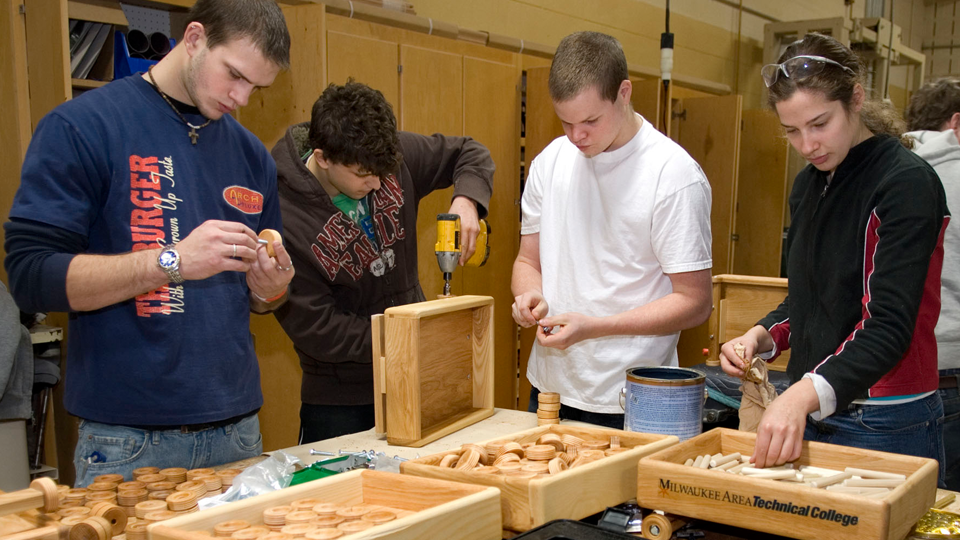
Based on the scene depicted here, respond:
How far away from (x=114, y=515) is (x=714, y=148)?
4769 millimetres

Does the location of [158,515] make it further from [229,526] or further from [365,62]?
[365,62]

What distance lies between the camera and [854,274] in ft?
4.62

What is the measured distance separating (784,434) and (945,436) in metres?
1.18

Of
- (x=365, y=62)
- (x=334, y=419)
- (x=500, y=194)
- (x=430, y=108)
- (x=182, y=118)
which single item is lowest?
(x=334, y=419)

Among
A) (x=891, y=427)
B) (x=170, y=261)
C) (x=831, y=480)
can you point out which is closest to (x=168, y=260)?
(x=170, y=261)

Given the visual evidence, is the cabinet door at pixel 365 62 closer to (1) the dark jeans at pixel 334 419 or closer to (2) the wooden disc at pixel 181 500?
(1) the dark jeans at pixel 334 419

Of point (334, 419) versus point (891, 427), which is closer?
point (891, 427)

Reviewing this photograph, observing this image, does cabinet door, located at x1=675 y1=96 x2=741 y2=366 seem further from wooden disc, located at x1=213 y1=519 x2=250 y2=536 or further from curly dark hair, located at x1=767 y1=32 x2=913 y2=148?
wooden disc, located at x1=213 y1=519 x2=250 y2=536

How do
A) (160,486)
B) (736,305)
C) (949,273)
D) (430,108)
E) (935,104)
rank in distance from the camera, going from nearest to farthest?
1. (160,486)
2. (949,273)
3. (935,104)
4. (736,305)
5. (430,108)

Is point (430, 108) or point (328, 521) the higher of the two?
point (430, 108)

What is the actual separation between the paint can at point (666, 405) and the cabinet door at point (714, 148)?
3.66m

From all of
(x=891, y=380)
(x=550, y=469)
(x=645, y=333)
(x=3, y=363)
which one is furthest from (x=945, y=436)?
(x=3, y=363)

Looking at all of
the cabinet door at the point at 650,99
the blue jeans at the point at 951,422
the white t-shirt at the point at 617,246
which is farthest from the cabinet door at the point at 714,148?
the white t-shirt at the point at 617,246

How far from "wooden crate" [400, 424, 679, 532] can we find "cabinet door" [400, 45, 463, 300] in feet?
7.43
